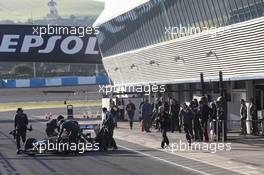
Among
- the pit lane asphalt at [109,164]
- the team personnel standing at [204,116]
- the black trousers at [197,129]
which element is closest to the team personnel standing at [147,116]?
the black trousers at [197,129]

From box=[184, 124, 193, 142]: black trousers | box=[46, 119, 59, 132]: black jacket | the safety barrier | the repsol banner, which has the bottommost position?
box=[184, 124, 193, 142]: black trousers

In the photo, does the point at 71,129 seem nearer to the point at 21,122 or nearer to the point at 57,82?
the point at 21,122

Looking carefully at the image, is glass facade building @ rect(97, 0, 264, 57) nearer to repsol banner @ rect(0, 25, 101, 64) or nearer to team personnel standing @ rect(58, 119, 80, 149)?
repsol banner @ rect(0, 25, 101, 64)

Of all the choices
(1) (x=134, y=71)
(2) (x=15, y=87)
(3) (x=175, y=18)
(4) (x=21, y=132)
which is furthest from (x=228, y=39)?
(2) (x=15, y=87)

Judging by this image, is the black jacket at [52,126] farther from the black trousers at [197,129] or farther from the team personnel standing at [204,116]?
the team personnel standing at [204,116]

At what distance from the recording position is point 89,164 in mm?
17594

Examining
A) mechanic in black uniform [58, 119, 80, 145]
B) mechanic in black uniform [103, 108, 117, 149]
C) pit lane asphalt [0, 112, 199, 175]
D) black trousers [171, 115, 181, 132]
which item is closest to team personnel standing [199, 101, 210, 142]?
pit lane asphalt [0, 112, 199, 175]

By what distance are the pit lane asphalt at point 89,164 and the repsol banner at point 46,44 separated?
1394 inches

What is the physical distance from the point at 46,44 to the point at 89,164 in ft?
131

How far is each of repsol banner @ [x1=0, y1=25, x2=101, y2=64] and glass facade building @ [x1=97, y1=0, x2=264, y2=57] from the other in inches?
308

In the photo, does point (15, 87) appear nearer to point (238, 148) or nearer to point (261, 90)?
point (261, 90)

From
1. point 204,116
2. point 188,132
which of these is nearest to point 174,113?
point 204,116

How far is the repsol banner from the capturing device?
184 feet

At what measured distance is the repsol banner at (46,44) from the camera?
56000 mm
